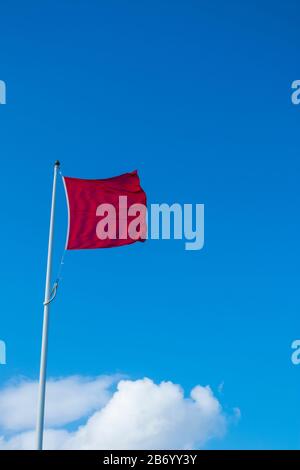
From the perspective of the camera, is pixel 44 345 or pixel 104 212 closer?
pixel 44 345

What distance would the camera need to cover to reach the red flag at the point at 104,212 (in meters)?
24.0

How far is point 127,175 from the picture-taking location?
26.2 meters

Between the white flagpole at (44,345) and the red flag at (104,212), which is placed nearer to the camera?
the white flagpole at (44,345)

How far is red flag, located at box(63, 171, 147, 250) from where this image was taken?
23953 millimetres

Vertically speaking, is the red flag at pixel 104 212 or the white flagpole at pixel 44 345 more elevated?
the red flag at pixel 104 212

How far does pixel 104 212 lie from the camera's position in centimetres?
2452

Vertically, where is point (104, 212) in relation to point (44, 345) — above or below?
above
